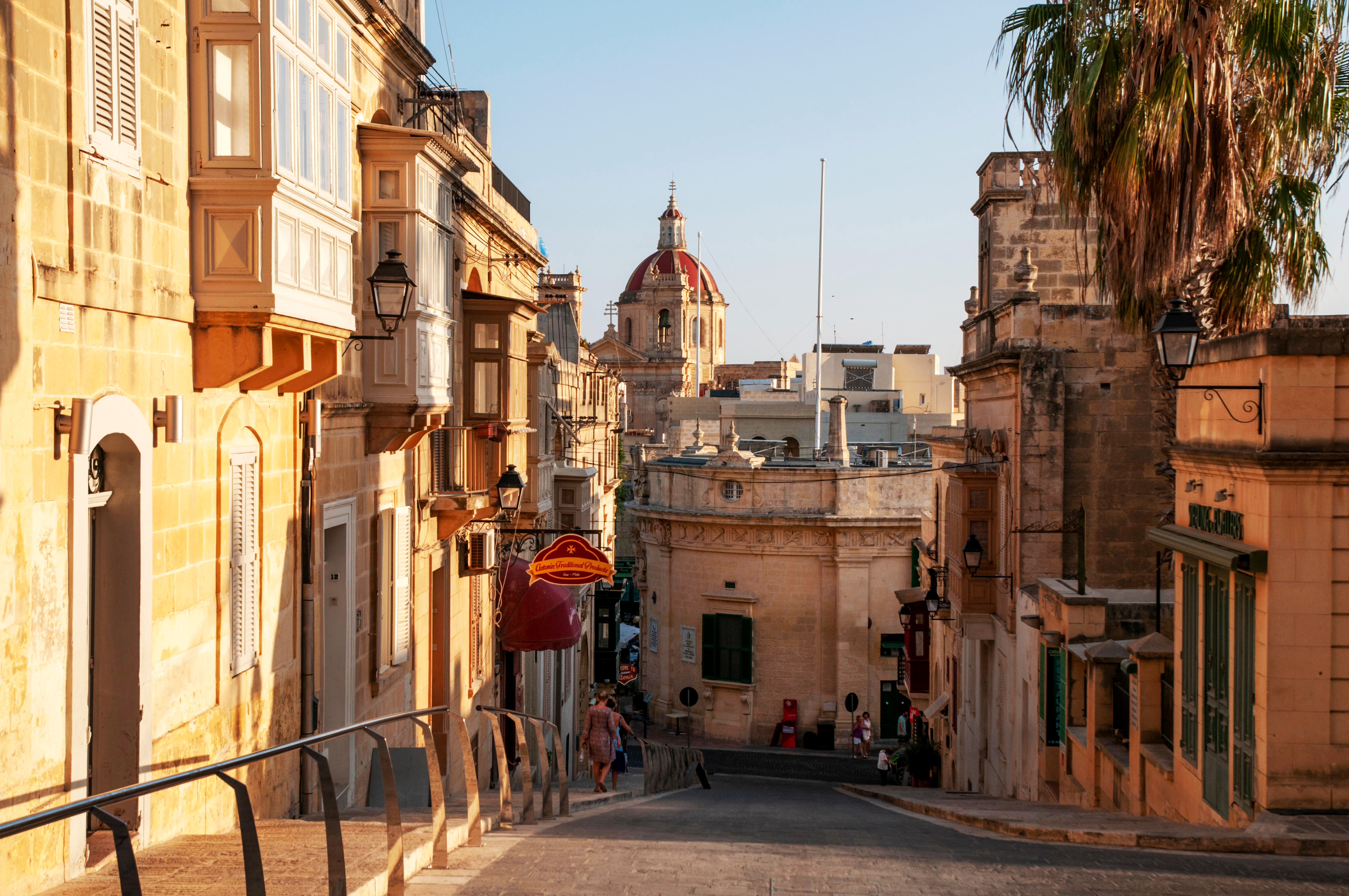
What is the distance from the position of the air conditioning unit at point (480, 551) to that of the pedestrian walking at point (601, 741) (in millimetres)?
2621

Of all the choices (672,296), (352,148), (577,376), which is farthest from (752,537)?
(672,296)

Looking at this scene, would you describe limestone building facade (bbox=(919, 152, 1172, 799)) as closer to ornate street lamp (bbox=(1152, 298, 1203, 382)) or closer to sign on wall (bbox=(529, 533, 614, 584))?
ornate street lamp (bbox=(1152, 298, 1203, 382))

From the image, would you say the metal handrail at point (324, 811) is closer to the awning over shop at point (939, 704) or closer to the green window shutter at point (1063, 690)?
the green window shutter at point (1063, 690)

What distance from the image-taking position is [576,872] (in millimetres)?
7832

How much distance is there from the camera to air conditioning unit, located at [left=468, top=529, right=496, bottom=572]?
58.4ft

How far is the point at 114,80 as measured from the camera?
7.27m

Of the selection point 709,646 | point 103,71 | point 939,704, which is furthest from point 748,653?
point 103,71

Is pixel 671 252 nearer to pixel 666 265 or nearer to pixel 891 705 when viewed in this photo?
pixel 666 265

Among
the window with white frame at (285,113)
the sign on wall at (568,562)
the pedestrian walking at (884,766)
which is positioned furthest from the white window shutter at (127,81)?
the pedestrian walking at (884,766)

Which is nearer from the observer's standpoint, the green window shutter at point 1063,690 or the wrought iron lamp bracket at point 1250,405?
the wrought iron lamp bracket at point 1250,405

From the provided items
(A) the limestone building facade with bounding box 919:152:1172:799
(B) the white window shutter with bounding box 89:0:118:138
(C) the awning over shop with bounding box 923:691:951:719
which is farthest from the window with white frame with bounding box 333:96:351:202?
(C) the awning over shop with bounding box 923:691:951:719

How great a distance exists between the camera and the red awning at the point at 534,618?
19719mm

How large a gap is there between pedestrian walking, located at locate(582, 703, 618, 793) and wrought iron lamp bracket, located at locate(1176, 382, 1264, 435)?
10421mm

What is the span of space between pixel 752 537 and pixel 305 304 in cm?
2723
